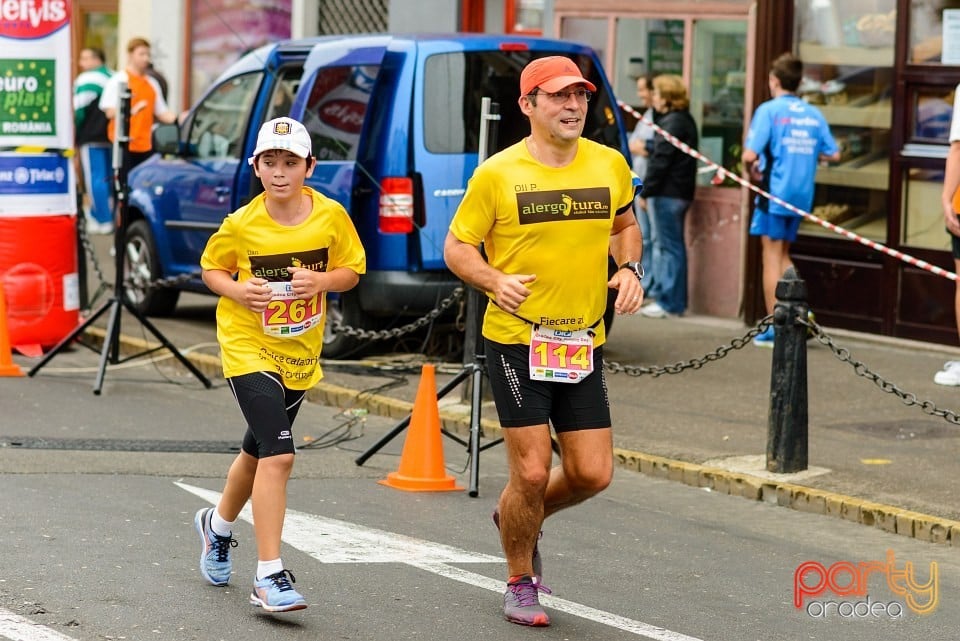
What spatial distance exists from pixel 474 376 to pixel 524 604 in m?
2.87

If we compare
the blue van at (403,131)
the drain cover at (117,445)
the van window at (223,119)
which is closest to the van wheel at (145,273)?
the van window at (223,119)

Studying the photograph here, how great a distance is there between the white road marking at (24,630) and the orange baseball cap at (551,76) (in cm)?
234

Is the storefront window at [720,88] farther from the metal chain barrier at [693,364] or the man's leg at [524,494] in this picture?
the man's leg at [524,494]

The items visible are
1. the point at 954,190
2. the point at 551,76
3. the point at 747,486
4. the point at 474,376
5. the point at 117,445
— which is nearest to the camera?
the point at 551,76

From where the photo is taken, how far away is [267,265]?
6.36m

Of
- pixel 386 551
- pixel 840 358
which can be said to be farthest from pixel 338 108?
pixel 386 551

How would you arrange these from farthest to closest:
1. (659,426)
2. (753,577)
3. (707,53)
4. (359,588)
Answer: (707,53), (659,426), (753,577), (359,588)

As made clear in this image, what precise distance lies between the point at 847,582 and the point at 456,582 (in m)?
1.58

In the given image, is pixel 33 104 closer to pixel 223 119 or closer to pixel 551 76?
pixel 223 119

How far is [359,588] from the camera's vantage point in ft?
21.7

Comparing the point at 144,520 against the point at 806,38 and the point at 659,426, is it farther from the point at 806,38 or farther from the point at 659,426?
the point at 806,38

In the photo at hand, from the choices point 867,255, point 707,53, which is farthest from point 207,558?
point 707,53

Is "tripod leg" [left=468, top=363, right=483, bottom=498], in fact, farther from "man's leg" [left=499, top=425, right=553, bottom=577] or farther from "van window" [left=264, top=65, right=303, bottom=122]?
"van window" [left=264, top=65, right=303, bottom=122]

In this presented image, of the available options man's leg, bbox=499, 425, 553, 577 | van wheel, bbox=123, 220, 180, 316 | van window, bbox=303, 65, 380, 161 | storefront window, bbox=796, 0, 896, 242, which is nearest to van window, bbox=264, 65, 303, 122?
van window, bbox=303, 65, 380, 161
